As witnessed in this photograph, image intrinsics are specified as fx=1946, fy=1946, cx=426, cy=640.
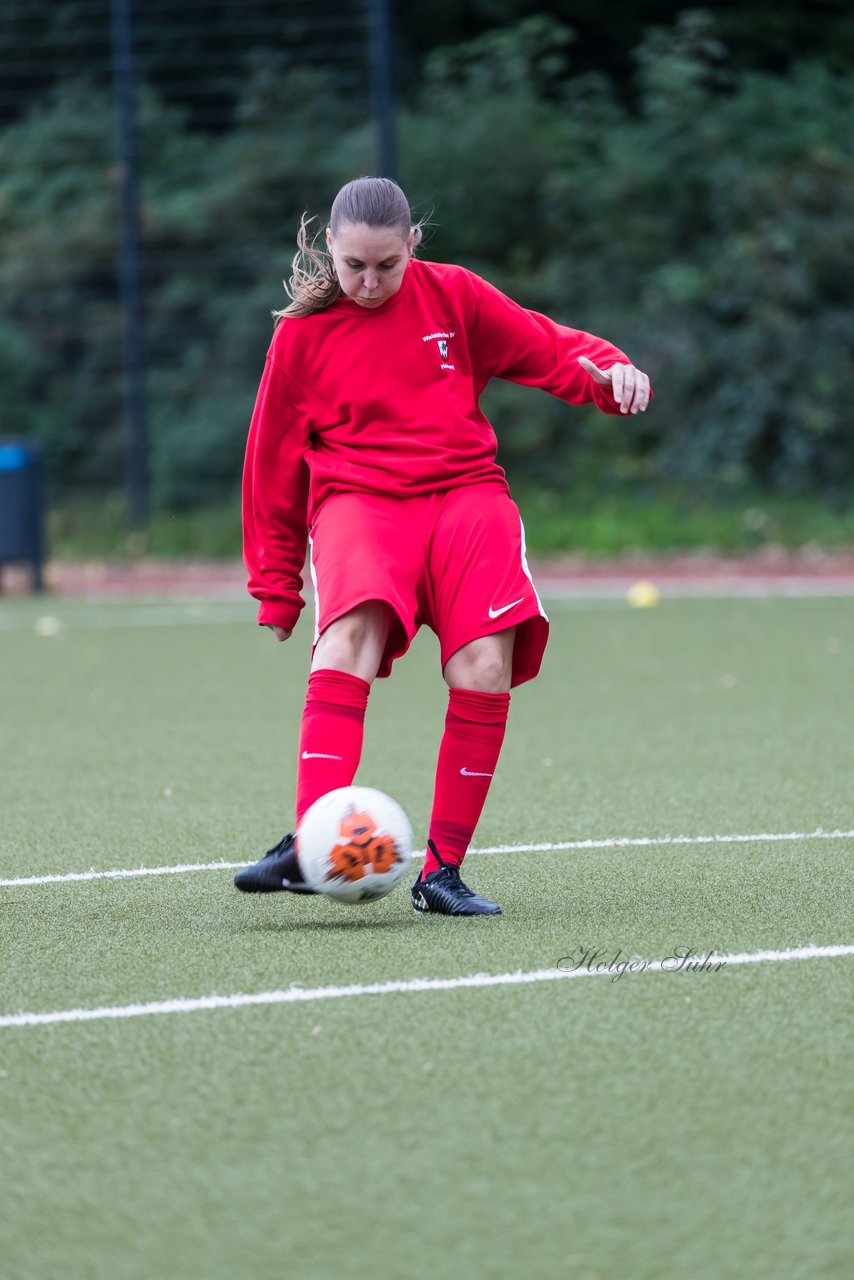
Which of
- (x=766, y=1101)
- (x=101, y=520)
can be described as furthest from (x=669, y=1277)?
(x=101, y=520)

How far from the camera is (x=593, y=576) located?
1670cm

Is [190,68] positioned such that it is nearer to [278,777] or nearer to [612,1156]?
[278,777]

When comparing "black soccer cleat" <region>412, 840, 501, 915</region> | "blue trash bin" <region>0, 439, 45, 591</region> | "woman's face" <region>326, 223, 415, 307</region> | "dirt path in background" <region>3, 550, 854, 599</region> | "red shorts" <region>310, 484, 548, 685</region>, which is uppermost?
"woman's face" <region>326, 223, 415, 307</region>

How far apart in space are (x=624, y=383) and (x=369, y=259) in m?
0.65

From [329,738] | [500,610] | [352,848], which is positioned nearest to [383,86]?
[500,610]

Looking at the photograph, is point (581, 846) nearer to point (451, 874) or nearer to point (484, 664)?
point (451, 874)

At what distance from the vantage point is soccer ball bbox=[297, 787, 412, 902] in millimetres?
4188

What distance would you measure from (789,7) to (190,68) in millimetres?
6941

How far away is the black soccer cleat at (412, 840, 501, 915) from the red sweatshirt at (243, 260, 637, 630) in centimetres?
72

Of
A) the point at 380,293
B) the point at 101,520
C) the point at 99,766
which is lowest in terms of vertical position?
the point at 101,520

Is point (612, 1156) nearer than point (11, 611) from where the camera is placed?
Yes

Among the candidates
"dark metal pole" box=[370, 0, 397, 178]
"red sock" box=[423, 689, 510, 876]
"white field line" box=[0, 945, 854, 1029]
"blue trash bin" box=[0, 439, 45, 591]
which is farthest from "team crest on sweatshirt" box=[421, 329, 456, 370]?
"dark metal pole" box=[370, 0, 397, 178]

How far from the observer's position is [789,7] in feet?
72.7

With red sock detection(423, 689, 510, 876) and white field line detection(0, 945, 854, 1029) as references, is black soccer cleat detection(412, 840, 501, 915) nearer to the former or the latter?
red sock detection(423, 689, 510, 876)
